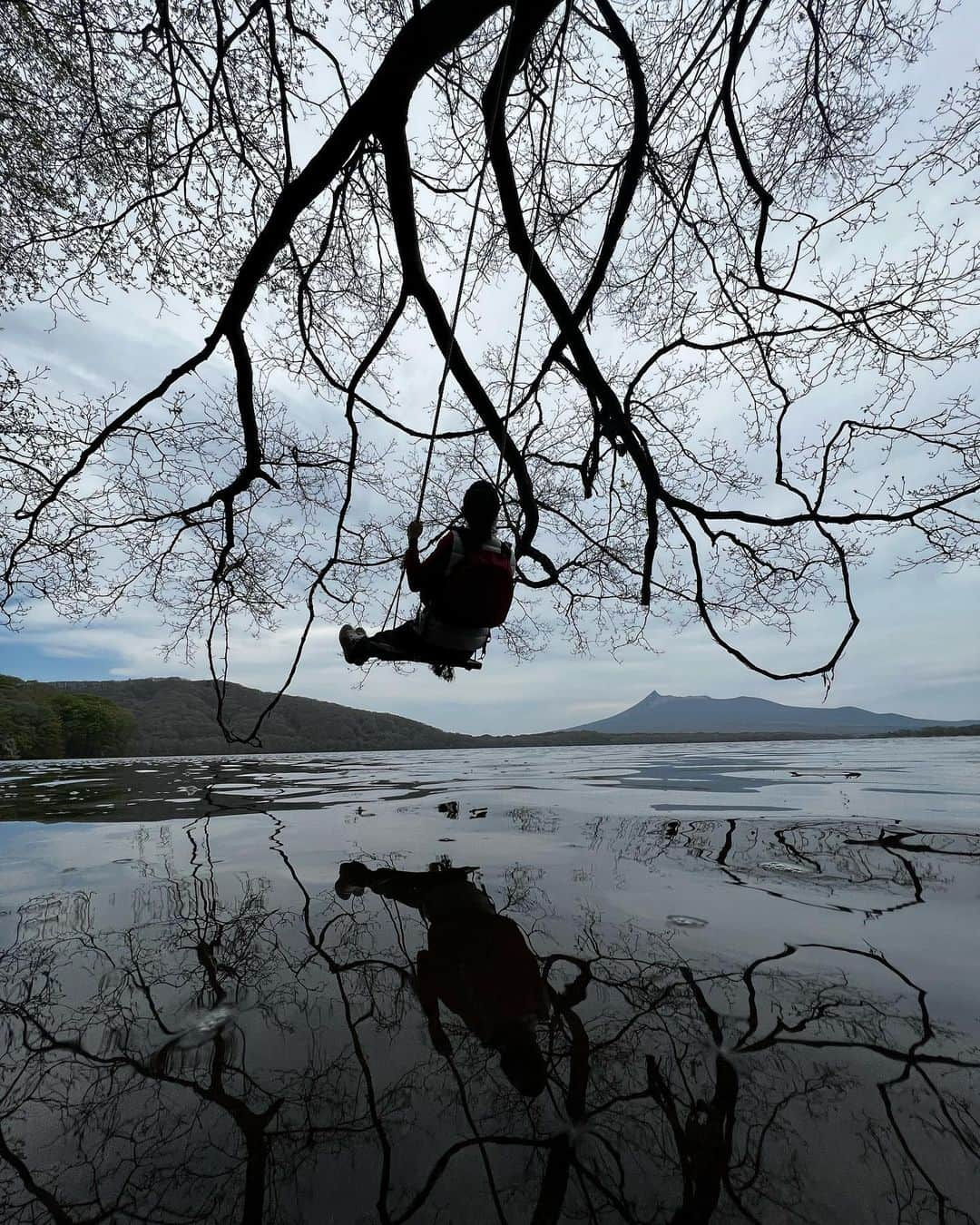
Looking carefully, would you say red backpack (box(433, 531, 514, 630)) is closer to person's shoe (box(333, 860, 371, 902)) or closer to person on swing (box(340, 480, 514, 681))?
person on swing (box(340, 480, 514, 681))

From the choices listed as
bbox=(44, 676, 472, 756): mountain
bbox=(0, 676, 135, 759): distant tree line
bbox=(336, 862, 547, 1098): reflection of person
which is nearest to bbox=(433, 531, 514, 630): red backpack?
bbox=(336, 862, 547, 1098): reflection of person

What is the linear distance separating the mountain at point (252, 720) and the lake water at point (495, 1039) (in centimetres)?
10347

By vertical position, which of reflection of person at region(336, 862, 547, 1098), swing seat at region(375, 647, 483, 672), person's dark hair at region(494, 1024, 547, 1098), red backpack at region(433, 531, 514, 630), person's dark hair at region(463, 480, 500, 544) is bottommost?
person's dark hair at region(494, 1024, 547, 1098)

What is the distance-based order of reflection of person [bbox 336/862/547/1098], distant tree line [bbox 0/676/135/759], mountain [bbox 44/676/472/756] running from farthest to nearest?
1. mountain [bbox 44/676/472/756]
2. distant tree line [bbox 0/676/135/759]
3. reflection of person [bbox 336/862/547/1098]

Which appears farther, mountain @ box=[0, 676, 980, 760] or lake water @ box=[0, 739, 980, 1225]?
mountain @ box=[0, 676, 980, 760]

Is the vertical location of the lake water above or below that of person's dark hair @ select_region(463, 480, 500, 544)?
below

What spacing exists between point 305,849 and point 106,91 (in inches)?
284

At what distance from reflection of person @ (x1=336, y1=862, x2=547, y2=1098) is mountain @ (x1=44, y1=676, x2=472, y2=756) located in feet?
339

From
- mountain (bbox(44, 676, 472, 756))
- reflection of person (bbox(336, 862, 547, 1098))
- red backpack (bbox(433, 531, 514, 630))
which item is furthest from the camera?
mountain (bbox(44, 676, 472, 756))

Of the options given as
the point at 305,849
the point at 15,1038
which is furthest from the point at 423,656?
Answer: the point at 15,1038

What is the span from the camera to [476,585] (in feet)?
14.0

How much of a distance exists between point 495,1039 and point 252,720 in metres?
141

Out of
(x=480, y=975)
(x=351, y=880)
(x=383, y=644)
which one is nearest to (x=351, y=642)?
(x=383, y=644)

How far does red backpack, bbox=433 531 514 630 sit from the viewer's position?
13.7ft
